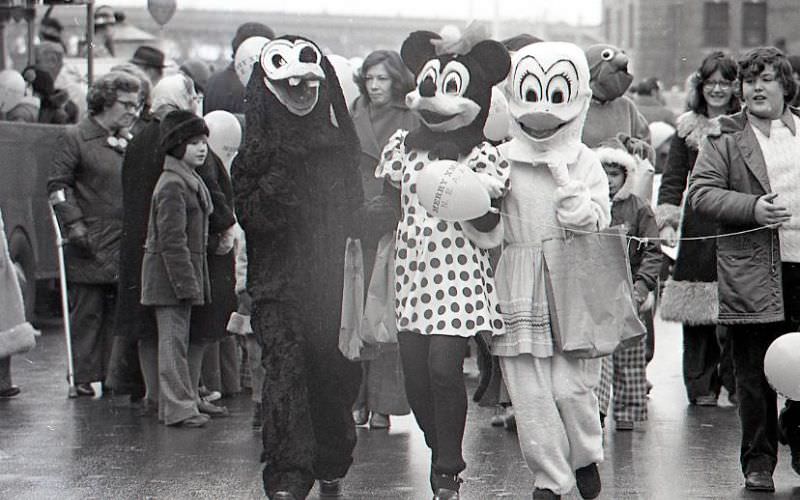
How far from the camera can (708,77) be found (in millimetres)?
10898

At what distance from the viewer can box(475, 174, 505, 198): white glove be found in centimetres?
733

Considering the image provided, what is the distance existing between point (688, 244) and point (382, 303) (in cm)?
363

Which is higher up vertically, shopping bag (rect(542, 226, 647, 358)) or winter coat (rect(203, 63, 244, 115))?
winter coat (rect(203, 63, 244, 115))

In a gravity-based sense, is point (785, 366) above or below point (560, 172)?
below

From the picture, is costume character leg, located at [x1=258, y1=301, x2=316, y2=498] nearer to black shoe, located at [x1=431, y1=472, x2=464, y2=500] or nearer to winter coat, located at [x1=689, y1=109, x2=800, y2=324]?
black shoe, located at [x1=431, y1=472, x2=464, y2=500]

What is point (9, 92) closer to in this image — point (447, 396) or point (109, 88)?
point (109, 88)

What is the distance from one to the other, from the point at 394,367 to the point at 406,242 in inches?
91.7

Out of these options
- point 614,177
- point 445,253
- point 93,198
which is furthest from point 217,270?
point 445,253

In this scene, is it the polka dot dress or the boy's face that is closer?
the polka dot dress

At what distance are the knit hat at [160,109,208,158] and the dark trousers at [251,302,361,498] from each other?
8.41 feet

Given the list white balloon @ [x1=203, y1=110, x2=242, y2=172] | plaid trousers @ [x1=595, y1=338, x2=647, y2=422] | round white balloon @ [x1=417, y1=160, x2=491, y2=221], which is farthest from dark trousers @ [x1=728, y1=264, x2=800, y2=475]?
white balloon @ [x1=203, y1=110, x2=242, y2=172]

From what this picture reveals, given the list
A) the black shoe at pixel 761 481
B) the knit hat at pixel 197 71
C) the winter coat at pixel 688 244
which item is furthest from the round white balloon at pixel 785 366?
the knit hat at pixel 197 71

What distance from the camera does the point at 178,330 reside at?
10070 mm

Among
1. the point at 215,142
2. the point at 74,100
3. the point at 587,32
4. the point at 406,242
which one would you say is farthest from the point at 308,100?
the point at 587,32
